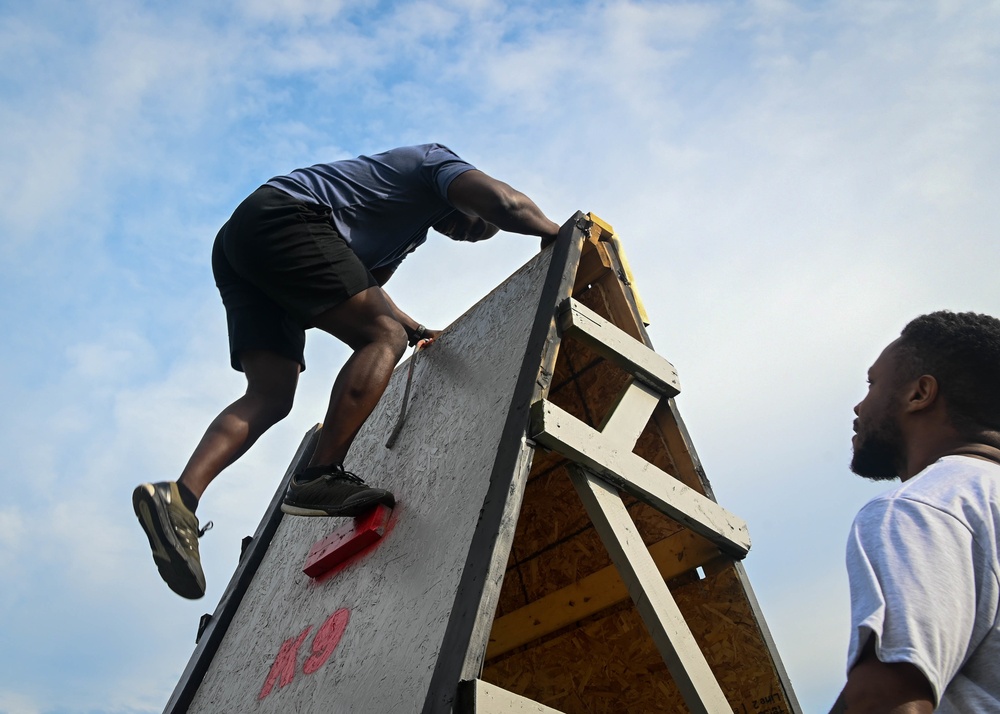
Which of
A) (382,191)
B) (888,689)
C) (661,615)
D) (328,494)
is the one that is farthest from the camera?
(382,191)

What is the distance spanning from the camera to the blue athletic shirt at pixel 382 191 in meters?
2.64

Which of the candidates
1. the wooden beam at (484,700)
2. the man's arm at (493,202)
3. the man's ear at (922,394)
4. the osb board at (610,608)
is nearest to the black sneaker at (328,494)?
the osb board at (610,608)

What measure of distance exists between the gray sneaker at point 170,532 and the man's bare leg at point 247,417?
10 cm

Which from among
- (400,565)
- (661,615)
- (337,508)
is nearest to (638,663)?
(661,615)

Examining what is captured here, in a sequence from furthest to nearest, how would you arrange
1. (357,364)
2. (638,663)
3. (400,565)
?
Answer: (638,663) → (357,364) → (400,565)

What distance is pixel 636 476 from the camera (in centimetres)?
218

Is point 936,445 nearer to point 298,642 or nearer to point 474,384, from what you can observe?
point 474,384

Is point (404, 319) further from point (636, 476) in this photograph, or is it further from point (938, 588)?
point (938, 588)

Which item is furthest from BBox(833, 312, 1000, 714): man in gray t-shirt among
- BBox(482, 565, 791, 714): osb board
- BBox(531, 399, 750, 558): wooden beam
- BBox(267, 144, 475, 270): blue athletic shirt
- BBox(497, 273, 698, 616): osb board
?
BBox(267, 144, 475, 270): blue athletic shirt

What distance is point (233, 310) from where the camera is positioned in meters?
2.76

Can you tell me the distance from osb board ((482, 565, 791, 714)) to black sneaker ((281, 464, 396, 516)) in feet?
3.37

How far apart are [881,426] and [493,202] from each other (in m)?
1.40

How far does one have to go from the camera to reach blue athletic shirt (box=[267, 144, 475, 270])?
264 cm

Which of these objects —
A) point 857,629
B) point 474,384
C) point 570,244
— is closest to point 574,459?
point 474,384
